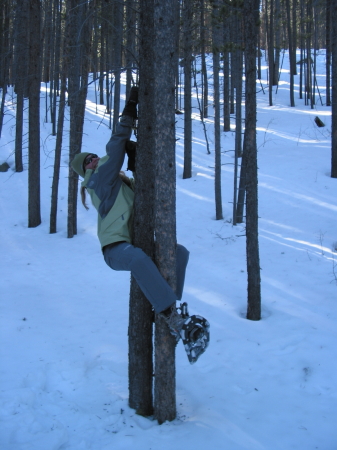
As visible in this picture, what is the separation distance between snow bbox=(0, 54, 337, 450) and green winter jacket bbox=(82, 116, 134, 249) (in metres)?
1.94

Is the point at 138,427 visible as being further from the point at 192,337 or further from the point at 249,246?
the point at 249,246

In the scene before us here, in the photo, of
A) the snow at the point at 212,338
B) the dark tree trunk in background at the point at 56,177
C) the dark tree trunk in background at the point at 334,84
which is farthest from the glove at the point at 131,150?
the dark tree trunk in background at the point at 334,84

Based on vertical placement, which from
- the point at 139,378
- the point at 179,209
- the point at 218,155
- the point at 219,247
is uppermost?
the point at 218,155

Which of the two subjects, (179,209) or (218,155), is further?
(179,209)

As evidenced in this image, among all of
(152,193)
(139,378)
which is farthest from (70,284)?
(152,193)

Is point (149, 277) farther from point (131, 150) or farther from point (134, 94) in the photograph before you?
point (134, 94)

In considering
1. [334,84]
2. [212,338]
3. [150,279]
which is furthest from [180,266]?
[334,84]

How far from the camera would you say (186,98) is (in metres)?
15.4

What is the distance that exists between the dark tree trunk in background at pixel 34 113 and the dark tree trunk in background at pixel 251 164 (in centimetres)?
816

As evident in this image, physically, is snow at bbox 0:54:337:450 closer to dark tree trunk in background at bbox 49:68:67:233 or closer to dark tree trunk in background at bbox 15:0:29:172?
dark tree trunk in background at bbox 49:68:67:233

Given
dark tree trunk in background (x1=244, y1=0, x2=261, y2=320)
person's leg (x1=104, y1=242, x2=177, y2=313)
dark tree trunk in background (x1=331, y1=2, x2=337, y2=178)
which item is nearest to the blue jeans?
person's leg (x1=104, y1=242, x2=177, y2=313)

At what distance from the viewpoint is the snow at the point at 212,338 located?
3.92 metres

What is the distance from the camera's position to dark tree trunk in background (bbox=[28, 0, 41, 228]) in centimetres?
1238

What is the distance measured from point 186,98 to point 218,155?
433 cm
